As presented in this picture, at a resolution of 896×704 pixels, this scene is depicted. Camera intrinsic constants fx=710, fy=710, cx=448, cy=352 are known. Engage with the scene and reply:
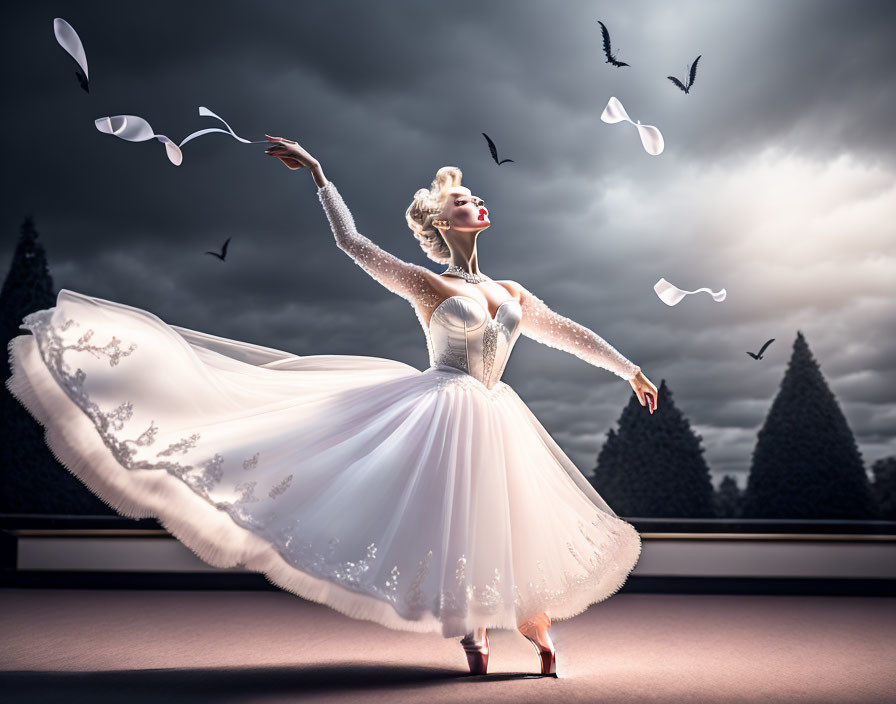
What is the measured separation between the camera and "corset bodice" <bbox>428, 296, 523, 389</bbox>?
247cm

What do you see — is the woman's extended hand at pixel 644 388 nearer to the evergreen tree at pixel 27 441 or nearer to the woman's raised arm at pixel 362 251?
the woman's raised arm at pixel 362 251

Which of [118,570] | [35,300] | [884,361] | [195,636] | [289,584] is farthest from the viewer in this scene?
[884,361]

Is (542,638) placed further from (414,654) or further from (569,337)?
(569,337)

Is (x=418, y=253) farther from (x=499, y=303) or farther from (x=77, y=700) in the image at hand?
(x=77, y=700)

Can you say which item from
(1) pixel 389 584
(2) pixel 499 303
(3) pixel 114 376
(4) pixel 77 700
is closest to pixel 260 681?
(4) pixel 77 700

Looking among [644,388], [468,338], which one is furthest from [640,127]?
[468,338]

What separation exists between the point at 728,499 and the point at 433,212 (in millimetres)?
3977

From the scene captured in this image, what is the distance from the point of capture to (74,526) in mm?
5242

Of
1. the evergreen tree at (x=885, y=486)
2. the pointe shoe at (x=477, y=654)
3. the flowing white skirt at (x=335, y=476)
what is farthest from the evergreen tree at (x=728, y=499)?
the pointe shoe at (x=477, y=654)

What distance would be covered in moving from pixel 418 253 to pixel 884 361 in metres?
3.96

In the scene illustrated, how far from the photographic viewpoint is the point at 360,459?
2.23 meters

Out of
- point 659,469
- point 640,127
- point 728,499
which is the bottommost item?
point 728,499

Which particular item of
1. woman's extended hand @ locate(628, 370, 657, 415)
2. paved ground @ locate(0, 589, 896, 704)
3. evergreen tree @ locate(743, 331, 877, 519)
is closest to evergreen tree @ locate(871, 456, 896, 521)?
evergreen tree @ locate(743, 331, 877, 519)

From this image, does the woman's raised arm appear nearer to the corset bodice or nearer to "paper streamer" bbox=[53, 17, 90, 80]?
the corset bodice
